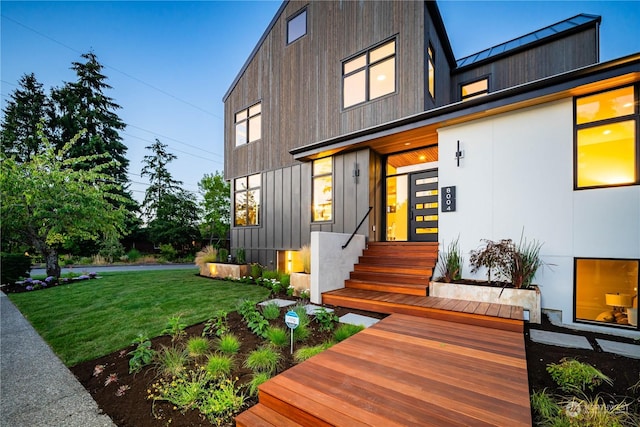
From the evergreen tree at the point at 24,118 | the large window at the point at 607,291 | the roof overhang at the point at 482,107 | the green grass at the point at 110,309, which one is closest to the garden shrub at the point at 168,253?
the green grass at the point at 110,309

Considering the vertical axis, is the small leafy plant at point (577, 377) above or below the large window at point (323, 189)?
below

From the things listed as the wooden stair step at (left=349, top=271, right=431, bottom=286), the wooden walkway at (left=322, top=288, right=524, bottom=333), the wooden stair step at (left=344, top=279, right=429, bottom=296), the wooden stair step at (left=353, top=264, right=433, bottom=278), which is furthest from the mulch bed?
the wooden stair step at (left=353, top=264, right=433, bottom=278)

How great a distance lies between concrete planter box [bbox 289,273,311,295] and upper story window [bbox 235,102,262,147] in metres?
5.93

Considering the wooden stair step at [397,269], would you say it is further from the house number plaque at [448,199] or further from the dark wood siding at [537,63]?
the dark wood siding at [537,63]

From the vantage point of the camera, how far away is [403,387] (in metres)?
1.97

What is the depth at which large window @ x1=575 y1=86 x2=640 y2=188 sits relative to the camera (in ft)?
12.7

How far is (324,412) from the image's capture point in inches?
66.6

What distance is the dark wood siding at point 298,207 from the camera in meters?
6.84

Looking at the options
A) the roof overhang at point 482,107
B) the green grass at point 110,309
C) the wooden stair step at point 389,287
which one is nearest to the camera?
the green grass at point 110,309

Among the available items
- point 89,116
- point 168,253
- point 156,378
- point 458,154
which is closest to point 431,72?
point 458,154

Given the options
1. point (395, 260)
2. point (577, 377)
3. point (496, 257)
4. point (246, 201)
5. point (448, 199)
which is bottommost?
point (577, 377)

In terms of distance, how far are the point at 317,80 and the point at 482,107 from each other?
523 cm

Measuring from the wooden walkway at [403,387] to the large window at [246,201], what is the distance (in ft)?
24.6

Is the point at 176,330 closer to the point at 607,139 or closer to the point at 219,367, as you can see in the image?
the point at 219,367
